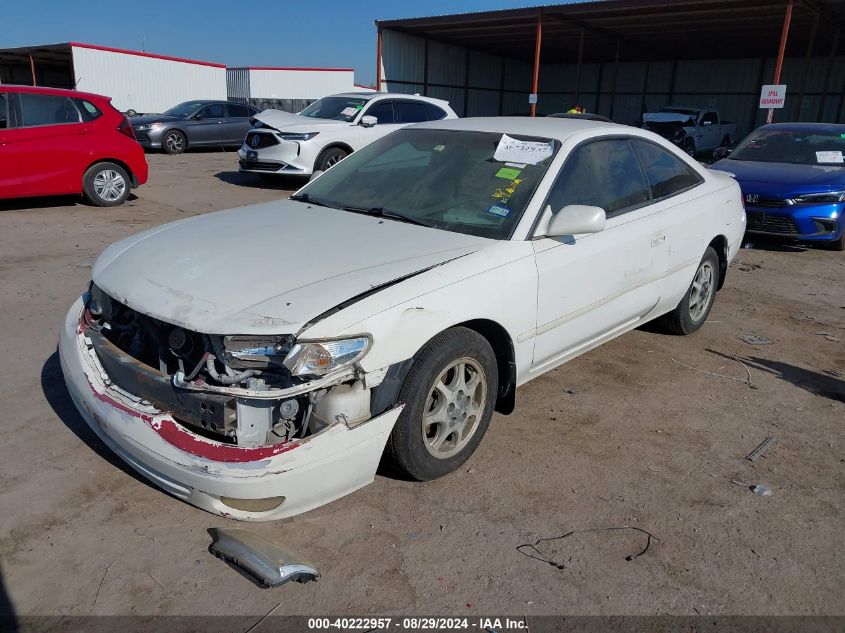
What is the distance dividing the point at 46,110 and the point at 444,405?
27.4 ft

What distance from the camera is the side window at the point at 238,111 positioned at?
61.8ft

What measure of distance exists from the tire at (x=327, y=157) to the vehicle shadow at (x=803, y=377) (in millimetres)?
8213

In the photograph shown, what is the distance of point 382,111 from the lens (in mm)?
12320

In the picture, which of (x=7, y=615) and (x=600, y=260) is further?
(x=600, y=260)

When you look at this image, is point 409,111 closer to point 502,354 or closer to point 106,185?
point 106,185

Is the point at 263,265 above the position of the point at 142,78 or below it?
below

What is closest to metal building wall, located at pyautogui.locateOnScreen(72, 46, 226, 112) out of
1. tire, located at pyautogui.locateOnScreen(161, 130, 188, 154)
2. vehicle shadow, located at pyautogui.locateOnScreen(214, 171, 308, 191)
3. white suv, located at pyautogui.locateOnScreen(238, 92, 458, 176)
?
tire, located at pyautogui.locateOnScreen(161, 130, 188, 154)

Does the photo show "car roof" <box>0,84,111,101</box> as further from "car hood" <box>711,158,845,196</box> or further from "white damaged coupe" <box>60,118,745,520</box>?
"car hood" <box>711,158,845,196</box>

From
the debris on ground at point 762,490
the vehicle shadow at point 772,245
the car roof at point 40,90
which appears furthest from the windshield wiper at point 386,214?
the car roof at point 40,90

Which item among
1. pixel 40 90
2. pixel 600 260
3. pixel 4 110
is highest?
pixel 40 90

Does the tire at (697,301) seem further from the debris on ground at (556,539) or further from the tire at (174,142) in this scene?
the tire at (174,142)

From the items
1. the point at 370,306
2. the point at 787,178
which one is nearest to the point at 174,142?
the point at 787,178

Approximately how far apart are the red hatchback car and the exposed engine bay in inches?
297

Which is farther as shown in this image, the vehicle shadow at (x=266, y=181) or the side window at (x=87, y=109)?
the vehicle shadow at (x=266, y=181)
